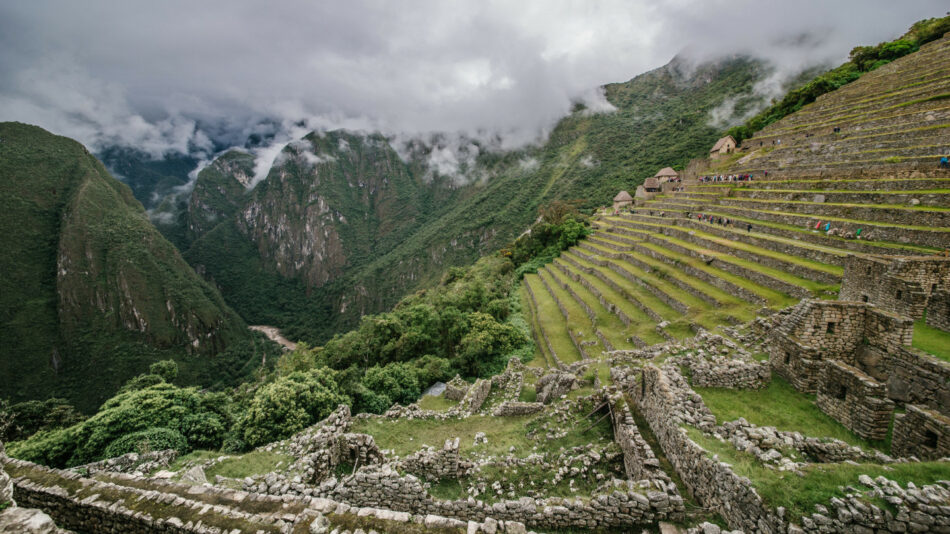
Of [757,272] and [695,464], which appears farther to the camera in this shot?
[757,272]

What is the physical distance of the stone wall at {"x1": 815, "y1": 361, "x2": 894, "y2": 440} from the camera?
19.1 feet

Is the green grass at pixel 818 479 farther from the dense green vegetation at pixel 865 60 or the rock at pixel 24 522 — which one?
the dense green vegetation at pixel 865 60

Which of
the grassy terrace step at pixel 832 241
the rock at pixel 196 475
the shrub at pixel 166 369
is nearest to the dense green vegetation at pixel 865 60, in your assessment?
the grassy terrace step at pixel 832 241

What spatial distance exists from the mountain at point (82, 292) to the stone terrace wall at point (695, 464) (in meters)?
111

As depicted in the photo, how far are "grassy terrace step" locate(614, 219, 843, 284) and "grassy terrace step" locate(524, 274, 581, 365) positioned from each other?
410 inches

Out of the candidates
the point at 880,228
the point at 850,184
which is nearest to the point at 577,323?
the point at 880,228

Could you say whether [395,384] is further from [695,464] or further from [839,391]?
[839,391]

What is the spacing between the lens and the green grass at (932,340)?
7.81 metres

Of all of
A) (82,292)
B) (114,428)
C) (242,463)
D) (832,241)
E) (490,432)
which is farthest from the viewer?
(82,292)

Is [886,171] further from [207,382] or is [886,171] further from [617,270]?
[207,382]

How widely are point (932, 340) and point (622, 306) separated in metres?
12.2

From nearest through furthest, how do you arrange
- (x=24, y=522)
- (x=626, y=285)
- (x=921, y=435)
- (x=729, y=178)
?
(x=24, y=522)
(x=921, y=435)
(x=626, y=285)
(x=729, y=178)

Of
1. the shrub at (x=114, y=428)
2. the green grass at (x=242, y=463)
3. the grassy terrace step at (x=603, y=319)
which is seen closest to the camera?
the green grass at (x=242, y=463)

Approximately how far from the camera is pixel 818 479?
4.42m
